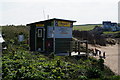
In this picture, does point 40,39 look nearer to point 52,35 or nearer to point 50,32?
point 50,32

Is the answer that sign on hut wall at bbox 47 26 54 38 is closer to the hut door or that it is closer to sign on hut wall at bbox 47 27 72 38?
sign on hut wall at bbox 47 27 72 38

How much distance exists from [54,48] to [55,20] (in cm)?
224

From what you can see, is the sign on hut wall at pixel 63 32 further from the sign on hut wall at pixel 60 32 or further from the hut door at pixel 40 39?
the hut door at pixel 40 39

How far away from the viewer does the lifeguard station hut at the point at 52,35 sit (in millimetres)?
14859

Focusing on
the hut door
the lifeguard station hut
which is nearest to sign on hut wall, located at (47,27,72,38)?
the lifeguard station hut

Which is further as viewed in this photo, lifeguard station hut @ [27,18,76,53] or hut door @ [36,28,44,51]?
hut door @ [36,28,44,51]

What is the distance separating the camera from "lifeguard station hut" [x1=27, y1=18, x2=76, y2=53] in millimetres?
14859

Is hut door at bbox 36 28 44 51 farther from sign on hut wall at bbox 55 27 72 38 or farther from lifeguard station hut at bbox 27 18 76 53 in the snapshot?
sign on hut wall at bbox 55 27 72 38

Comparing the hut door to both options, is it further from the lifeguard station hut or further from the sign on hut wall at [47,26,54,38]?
the sign on hut wall at [47,26,54,38]

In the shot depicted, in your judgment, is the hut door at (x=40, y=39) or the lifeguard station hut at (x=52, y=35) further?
the hut door at (x=40, y=39)

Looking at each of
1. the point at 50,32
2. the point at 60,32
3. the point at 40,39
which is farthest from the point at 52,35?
the point at 40,39

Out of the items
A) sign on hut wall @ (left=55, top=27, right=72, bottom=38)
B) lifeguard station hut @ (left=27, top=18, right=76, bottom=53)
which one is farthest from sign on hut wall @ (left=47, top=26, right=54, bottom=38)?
sign on hut wall @ (left=55, top=27, right=72, bottom=38)

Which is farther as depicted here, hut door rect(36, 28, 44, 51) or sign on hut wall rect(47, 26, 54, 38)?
hut door rect(36, 28, 44, 51)

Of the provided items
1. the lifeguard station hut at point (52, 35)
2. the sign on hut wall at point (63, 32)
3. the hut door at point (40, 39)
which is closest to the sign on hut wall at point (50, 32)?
the lifeguard station hut at point (52, 35)
